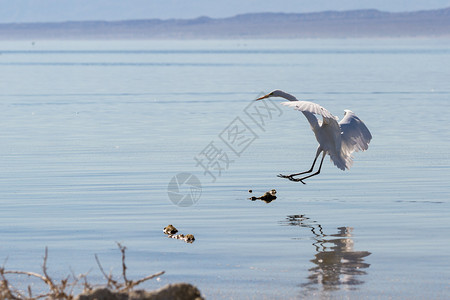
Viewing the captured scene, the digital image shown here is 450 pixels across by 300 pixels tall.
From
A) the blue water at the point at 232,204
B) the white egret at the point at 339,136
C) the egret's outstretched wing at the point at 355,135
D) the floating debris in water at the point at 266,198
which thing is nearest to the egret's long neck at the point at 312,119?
the white egret at the point at 339,136

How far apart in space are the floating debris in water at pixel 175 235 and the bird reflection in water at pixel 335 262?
136cm

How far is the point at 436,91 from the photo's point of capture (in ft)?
127

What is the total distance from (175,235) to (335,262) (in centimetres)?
217

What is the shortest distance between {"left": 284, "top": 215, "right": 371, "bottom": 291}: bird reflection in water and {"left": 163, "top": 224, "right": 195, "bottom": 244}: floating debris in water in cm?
136

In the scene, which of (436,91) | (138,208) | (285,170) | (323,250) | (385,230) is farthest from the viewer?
(436,91)

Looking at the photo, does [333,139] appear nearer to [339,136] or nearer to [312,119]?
[339,136]

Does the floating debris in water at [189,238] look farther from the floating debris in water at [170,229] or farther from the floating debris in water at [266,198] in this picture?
the floating debris in water at [266,198]

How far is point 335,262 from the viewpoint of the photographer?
32.6 feet

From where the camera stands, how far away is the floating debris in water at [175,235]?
1106 centimetres

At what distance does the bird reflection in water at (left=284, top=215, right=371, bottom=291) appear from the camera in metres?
9.09

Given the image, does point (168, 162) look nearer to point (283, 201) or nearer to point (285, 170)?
point (285, 170)

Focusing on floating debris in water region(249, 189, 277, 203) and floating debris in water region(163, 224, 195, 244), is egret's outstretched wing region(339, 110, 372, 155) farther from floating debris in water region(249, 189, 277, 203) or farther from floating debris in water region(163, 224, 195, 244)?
floating debris in water region(163, 224, 195, 244)

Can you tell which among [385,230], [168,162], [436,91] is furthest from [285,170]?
[436,91]

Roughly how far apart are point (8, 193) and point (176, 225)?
344cm
